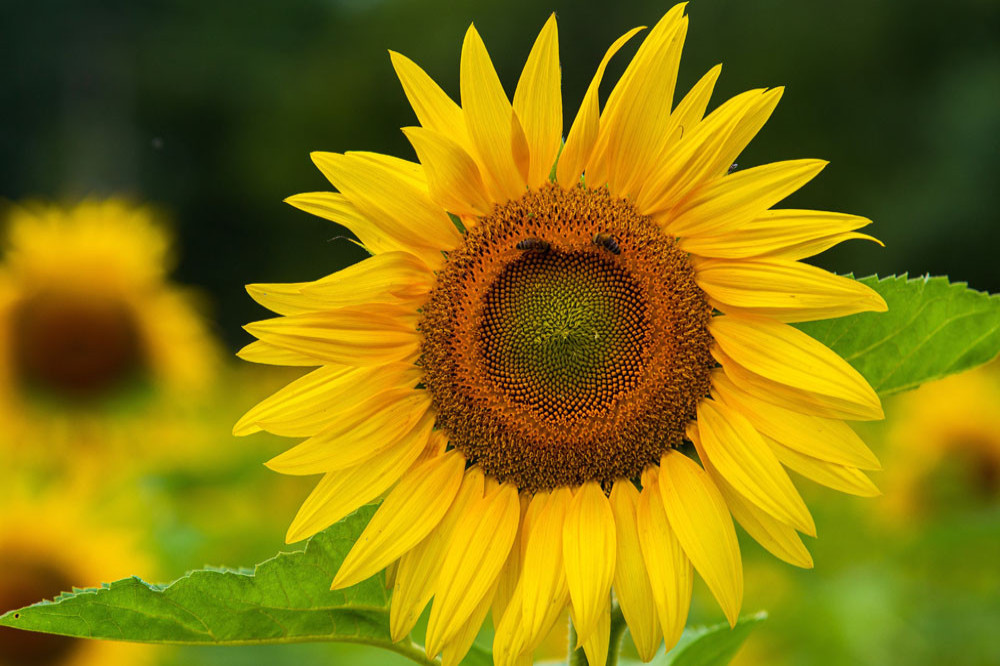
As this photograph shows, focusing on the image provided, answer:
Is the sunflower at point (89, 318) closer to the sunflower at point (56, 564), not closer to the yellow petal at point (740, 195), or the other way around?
the sunflower at point (56, 564)

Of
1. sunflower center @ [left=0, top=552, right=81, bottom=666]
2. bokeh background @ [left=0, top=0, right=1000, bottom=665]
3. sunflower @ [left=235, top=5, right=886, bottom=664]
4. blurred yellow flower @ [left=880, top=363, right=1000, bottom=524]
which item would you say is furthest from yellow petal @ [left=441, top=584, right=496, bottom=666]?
blurred yellow flower @ [left=880, top=363, right=1000, bottom=524]

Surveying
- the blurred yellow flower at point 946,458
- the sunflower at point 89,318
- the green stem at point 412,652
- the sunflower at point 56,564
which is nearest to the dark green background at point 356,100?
the blurred yellow flower at point 946,458

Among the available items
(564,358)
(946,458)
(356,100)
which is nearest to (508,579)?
(564,358)

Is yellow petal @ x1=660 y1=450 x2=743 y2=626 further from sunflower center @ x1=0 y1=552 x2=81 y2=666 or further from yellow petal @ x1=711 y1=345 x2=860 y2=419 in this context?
sunflower center @ x1=0 y1=552 x2=81 y2=666

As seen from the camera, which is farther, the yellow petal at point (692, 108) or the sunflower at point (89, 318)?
the sunflower at point (89, 318)

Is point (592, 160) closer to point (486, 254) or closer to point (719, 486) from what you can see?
point (486, 254)

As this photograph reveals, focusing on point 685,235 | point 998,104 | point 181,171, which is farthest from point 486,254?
point 181,171
